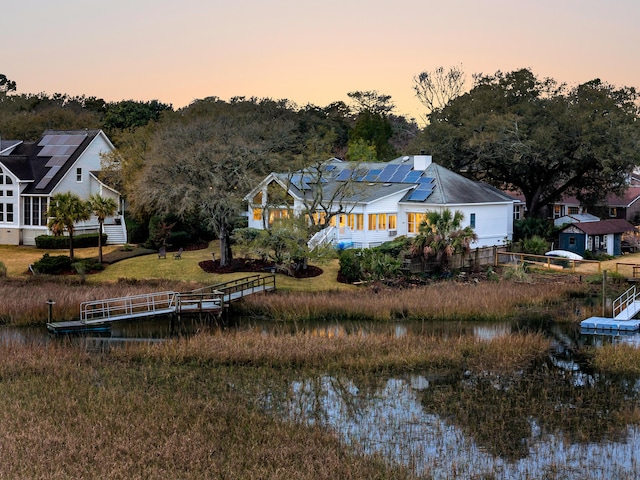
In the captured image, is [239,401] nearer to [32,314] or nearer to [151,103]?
[32,314]

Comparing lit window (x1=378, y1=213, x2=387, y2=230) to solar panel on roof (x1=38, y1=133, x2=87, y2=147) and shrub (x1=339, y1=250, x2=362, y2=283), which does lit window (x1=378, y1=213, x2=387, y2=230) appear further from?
solar panel on roof (x1=38, y1=133, x2=87, y2=147)

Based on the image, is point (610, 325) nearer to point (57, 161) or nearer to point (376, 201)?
point (376, 201)

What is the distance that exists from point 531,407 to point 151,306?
19400 millimetres

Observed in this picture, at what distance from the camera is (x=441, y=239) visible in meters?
47.6

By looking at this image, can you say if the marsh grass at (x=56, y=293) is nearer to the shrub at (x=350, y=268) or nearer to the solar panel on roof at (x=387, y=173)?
the shrub at (x=350, y=268)

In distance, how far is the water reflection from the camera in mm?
19812

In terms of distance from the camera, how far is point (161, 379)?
2675 centimetres

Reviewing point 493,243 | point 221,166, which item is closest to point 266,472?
point 221,166

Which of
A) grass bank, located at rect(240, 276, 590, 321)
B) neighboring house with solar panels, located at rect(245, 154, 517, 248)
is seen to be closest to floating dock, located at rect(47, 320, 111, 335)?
grass bank, located at rect(240, 276, 590, 321)

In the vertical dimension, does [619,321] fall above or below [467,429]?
above

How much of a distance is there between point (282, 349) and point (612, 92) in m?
41.2

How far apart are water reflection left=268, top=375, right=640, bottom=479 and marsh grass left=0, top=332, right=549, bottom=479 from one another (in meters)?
1.01

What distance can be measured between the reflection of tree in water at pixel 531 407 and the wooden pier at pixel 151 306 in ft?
46.4

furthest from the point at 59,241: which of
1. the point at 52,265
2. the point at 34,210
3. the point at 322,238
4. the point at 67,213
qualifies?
the point at 322,238
